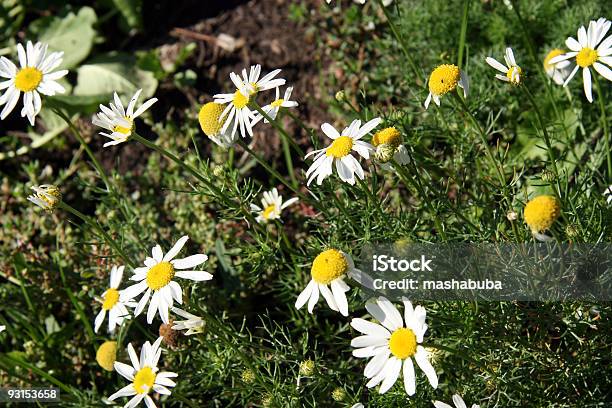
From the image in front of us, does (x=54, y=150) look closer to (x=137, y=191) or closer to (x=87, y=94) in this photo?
(x=87, y=94)

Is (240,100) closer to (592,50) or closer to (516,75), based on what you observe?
(516,75)

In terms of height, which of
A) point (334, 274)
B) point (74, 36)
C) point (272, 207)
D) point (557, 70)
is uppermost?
point (74, 36)

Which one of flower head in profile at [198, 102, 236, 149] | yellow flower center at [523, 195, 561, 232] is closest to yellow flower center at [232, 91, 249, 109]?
flower head in profile at [198, 102, 236, 149]

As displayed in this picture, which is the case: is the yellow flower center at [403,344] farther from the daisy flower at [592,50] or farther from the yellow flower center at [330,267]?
the daisy flower at [592,50]

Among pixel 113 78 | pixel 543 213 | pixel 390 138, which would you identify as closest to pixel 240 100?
pixel 390 138

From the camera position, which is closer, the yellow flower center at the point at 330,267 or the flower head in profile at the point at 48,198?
the yellow flower center at the point at 330,267

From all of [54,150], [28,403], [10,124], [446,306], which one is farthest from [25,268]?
[446,306]

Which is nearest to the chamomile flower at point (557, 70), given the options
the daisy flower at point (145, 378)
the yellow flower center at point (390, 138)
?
the yellow flower center at point (390, 138)
